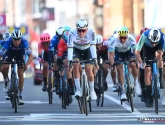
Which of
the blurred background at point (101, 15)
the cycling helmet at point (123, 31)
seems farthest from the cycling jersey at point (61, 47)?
the blurred background at point (101, 15)

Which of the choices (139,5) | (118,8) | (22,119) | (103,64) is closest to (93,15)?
(118,8)

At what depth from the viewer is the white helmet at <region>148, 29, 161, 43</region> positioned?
62.8ft

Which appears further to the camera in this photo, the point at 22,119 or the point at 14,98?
the point at 14,98

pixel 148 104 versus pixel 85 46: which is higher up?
pixel 85 46

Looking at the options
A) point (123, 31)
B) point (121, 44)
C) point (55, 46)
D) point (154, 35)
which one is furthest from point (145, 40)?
point (55, 46)

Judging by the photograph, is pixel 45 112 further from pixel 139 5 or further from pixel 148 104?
pixel 139 5

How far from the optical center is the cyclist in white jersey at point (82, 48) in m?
18.9

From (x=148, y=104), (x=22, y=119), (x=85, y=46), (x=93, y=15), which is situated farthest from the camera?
(x=93, y=15)

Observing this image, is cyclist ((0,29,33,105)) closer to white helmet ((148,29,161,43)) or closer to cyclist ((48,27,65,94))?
cyclist ((48,27,65,94))

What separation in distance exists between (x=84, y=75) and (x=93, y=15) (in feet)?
240

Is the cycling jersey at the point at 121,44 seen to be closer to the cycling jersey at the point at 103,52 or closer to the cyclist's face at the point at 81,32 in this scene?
the cyclist's face at the point at 81,32

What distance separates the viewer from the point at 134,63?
69.5 feet

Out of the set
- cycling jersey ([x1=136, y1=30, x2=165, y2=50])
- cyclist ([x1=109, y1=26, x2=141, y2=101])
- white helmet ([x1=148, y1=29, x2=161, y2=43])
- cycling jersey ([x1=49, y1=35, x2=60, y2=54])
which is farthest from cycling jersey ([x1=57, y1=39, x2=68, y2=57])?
white helmet ([x1=148, y1=29, x2=161, y2=43])

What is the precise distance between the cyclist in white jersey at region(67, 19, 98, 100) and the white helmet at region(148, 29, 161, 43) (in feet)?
3.81
